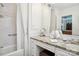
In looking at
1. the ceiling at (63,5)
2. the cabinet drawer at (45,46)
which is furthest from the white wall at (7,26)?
the ceiling at (63,5)

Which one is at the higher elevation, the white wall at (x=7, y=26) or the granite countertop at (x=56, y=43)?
the white wall at (x=7, y=26)

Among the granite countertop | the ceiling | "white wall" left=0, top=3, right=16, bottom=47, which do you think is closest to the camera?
the granite countertop

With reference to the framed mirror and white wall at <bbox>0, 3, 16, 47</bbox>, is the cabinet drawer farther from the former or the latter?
white wall at <bbox>0, 3, 16, 47</bbox>

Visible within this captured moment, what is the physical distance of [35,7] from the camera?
1476 millimetres

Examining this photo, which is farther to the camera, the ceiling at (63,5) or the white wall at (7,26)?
the white wall at (7,26)

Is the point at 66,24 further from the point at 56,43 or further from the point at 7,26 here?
the point at 7,26

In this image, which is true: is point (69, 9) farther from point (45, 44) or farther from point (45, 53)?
point (45, 53)

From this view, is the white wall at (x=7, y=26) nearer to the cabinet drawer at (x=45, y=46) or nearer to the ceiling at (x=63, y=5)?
the cabinet drawer at (x=45, y=46)

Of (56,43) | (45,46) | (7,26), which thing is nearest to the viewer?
(56,43)

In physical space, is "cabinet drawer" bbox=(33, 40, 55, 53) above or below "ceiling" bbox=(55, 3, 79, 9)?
below

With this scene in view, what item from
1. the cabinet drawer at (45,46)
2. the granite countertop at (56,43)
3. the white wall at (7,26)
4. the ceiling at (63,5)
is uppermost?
the ceiling at (63,5)

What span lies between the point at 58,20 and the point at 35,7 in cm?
44

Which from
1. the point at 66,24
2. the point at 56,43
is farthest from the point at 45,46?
the point at 66,24

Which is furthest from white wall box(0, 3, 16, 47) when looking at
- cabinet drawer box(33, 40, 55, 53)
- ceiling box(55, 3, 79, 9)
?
ceiling box(55, 3, 79, 9)
